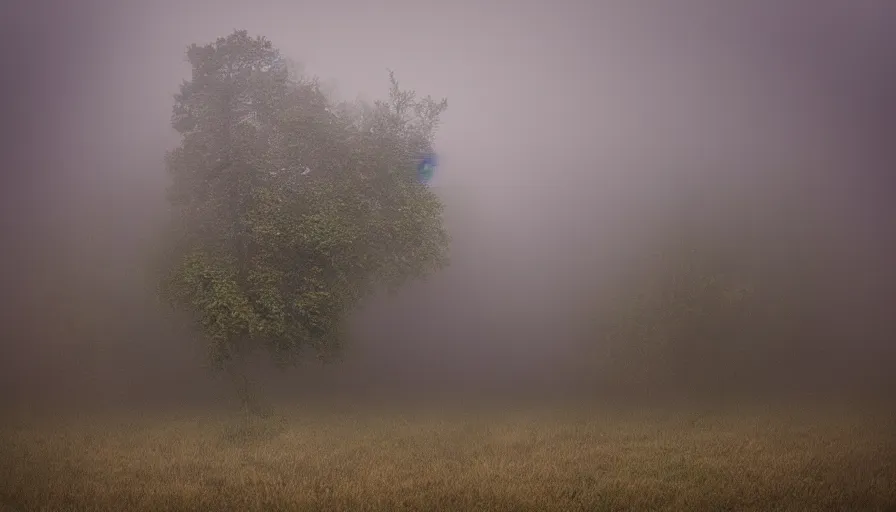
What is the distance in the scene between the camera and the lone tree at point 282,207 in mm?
14703

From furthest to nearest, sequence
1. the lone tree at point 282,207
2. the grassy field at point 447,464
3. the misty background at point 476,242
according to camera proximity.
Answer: the misty background at point 476,242 < the lone tree at point 282,207 < the grassy field at point 447,464

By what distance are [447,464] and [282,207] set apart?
31.9 feet

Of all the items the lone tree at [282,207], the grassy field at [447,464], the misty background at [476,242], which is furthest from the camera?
the misty background at [476,242]

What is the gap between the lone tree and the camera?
14.7 metres

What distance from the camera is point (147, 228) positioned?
113ft

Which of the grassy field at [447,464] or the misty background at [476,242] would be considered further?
the misty background at [476,242]

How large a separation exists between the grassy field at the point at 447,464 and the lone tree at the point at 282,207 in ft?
11.3

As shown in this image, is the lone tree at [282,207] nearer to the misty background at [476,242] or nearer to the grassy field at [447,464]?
the grassy field at [447,464]

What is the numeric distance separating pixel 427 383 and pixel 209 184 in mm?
18597

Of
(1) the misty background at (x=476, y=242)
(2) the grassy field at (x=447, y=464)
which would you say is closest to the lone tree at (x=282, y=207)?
(2) the grassy field at (x=447, y=464)

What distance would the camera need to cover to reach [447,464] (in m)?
10.9

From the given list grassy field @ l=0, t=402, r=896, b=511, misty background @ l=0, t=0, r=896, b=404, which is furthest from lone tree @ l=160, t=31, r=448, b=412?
misty background @ l=0, t=0, r=896, b=404

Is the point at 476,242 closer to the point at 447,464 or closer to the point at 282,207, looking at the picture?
the point at 282,207

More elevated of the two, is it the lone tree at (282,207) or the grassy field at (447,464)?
the lone tree at (282,207)
